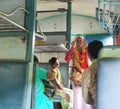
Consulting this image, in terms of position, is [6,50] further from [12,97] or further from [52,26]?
[52,26]

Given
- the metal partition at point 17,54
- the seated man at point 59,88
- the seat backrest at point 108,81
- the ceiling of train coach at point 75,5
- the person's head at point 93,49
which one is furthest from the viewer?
the ceiling of train coach at point 75,5

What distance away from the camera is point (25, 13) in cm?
238

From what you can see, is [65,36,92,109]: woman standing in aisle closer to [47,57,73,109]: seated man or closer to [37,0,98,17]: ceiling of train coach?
[47,57,73,109]: seated man

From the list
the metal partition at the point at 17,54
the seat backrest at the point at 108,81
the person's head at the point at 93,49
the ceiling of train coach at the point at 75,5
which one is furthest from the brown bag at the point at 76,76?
the ceiling of train coach at the point at 75,5

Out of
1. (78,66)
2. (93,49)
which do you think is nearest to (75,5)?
(78,66)

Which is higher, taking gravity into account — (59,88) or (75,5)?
(75,5)

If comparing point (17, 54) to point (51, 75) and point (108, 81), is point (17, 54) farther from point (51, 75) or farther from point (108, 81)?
point (51, 75)

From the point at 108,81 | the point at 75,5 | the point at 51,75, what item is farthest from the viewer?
the point at 75,5

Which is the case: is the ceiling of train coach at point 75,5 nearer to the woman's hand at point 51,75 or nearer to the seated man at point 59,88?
the seated man at point 59,88

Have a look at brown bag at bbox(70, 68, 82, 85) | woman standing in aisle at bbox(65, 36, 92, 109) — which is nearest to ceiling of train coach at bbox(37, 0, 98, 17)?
woman standing in aisle at bbox(65, 36, 92, 109)

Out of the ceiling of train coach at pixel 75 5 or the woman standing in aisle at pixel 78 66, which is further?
the ceiling of train coach at pixel 75 5

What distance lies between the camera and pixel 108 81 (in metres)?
1.72

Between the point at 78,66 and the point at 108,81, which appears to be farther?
the point at 78,66

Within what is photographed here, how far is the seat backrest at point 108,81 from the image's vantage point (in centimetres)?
171
